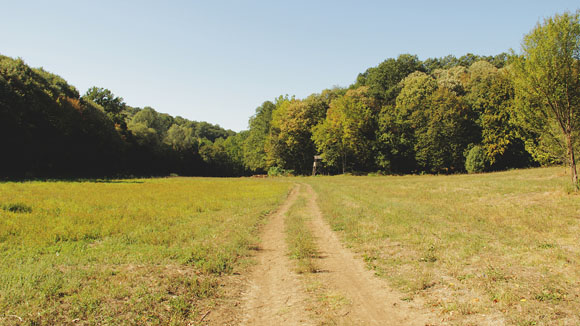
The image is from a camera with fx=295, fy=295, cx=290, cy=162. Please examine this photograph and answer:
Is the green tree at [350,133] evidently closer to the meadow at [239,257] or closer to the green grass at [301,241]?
the meadow at [239,257]

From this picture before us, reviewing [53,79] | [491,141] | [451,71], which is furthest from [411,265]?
[451,71]

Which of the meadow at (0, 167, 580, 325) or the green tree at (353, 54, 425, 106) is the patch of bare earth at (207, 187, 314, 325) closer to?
the meadow at (0, 167, 580, 325)

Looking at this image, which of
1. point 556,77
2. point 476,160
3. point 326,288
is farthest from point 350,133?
point 326,288

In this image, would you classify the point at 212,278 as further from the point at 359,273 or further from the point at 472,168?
the point at 472,168

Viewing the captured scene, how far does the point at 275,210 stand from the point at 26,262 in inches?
534

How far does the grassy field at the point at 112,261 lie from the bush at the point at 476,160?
47620mm

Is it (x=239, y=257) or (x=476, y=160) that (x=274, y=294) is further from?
(x=476, y=160)

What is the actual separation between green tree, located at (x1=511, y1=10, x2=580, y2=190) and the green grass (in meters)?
17.5

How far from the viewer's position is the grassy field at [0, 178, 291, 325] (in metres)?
5.79

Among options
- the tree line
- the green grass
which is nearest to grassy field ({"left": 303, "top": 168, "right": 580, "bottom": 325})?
the green grass

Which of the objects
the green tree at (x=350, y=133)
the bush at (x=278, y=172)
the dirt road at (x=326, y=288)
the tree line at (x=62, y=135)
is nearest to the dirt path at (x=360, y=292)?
the dirt road at (x=326, y=288)

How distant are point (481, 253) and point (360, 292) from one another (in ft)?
16.7

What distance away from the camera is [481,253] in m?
9.47

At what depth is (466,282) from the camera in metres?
7.27
